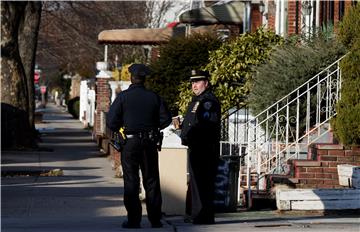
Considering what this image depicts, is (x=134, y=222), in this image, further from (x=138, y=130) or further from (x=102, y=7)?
(x=102, y=7)

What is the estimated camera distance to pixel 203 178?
12.4m

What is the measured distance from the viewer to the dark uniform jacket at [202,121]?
12.3 metres

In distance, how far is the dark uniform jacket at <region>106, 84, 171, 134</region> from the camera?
11969 millimetres

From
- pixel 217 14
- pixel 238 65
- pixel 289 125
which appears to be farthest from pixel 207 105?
pixel 217 14

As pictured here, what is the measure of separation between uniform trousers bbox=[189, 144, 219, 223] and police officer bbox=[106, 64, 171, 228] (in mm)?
489

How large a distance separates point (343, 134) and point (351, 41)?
1.30 meters

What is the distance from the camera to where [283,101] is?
54.9 ft

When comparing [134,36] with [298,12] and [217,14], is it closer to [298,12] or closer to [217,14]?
[217,14]

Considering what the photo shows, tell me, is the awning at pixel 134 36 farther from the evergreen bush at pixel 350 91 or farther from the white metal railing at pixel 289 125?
the evergreen bush at pixel 350 91

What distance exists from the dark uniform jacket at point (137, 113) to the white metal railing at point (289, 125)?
3.33 m

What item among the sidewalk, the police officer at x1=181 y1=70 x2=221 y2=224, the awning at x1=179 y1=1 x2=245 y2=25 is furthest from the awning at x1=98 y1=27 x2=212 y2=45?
the police officer at x1=181 y1=70 x2=221 y2=224

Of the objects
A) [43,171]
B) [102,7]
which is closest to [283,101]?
[43,171]

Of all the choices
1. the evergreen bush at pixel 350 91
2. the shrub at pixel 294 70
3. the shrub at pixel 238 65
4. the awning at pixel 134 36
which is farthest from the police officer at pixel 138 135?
the awning at pixel 134 36

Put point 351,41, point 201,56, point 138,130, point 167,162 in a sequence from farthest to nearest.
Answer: point 201,56 → point 351,41 → point 167,162 → point 138,130
